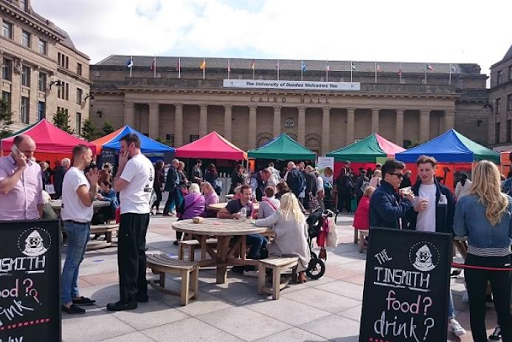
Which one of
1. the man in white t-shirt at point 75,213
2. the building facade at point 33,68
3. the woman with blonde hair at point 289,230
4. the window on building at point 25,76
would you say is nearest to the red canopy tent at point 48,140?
the man in white t-shirt at point 75,213

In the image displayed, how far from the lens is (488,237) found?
4.02m

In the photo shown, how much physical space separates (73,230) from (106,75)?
6235 centimetres

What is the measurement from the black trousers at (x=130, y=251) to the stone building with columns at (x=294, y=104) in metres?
50.5

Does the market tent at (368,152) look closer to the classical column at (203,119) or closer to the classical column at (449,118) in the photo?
the classical column at (203,119)

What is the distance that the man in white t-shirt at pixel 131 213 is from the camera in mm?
5208

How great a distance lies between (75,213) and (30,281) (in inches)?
64.8

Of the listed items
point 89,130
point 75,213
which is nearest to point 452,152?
point 75,213

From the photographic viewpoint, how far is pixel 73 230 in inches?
204

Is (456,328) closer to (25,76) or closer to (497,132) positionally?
(25,76)

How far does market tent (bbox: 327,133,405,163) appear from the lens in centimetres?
1892

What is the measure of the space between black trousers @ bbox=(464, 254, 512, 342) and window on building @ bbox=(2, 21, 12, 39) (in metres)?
45.2

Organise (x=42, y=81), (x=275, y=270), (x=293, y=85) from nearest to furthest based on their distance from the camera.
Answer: (x=275, y=270) < (x=42, y=81) < (x=293, y=85)

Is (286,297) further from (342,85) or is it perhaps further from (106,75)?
(106,75)

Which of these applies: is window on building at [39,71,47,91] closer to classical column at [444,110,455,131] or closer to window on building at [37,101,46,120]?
window on building at [37,101,46,120]
